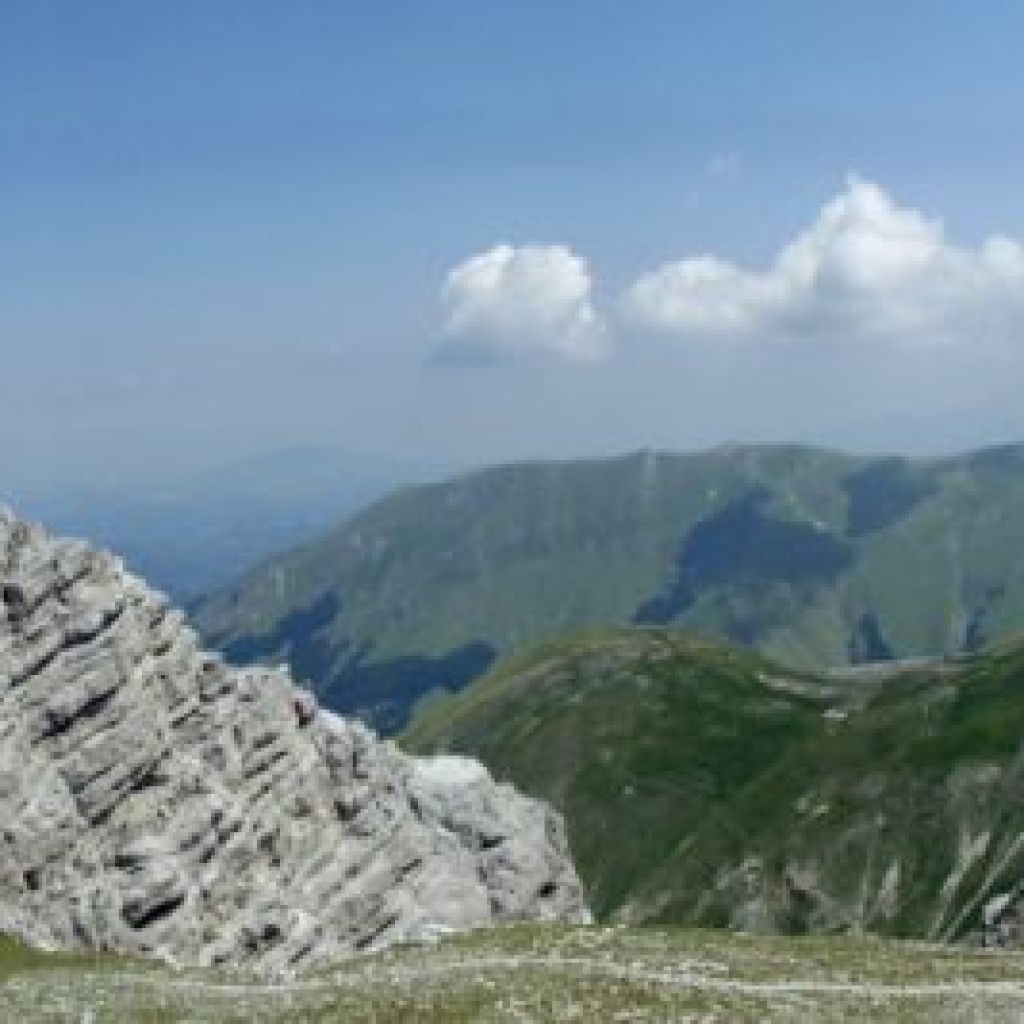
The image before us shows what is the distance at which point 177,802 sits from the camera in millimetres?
105500

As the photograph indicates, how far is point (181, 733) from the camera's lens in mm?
111750

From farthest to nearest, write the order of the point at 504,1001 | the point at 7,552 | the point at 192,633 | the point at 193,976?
the point at 192,633, the point at 7,552, the point at 193,976, the point at 504,1001

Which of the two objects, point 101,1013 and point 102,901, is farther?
point 102,901

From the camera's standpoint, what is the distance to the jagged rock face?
308ft

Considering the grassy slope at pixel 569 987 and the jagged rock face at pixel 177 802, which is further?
the jagged rock face at pixel 177 802

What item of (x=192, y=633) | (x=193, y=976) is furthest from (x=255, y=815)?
(x=193, y=976)

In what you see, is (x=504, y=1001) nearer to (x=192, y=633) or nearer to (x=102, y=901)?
(x=102, y=901)

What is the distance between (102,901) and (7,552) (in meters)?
28.6

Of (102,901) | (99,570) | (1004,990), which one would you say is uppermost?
(99,570)

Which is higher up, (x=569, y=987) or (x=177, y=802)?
(x=569, y=987)

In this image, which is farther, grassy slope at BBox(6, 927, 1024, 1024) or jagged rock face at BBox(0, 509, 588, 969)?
jagged rock face at BBox(0, 509, 588, 969)

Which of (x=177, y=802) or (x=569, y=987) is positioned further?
(x=177, y=802)

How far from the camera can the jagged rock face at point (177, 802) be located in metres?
93.8

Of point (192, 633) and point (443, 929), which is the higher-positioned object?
point (192, 633)
